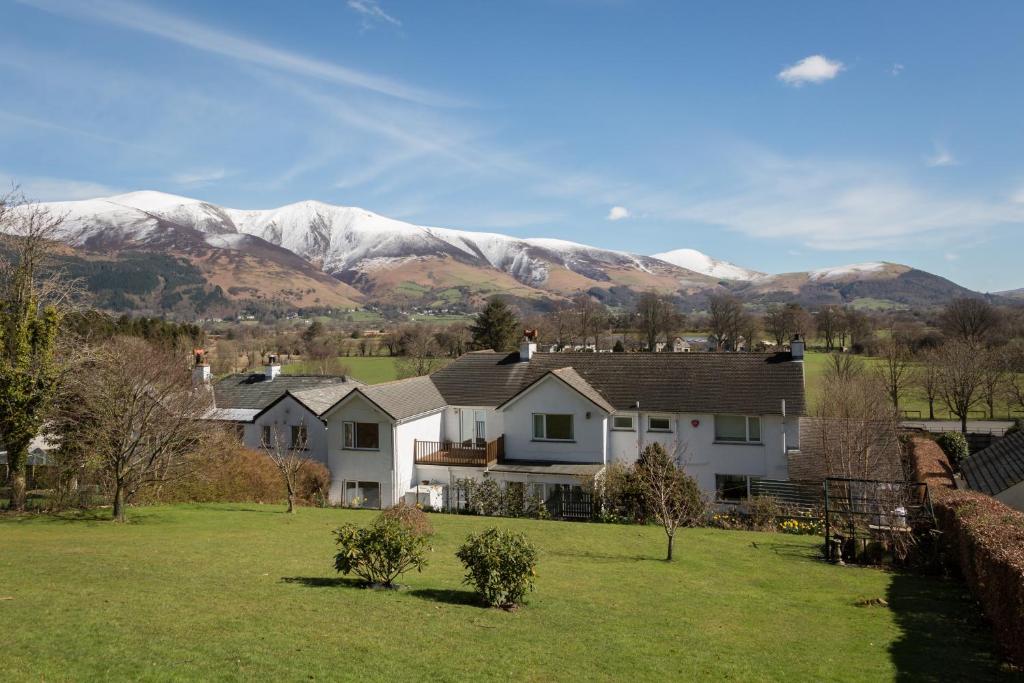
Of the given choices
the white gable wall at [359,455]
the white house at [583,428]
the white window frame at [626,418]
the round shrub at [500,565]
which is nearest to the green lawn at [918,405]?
the white house at [583,428]

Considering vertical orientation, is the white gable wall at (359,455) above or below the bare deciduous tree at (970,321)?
below

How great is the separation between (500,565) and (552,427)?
19.3 metres

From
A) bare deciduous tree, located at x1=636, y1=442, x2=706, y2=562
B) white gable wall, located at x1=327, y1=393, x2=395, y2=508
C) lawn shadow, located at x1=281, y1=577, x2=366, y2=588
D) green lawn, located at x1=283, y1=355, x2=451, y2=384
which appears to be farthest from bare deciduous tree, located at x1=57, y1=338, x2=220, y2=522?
green lawn, located at x1=283, y1=355, x2=451, y2=384

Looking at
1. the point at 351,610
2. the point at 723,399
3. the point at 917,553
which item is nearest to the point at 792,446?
the point at 723,399

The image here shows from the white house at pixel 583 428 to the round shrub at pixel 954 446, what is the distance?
627 inches

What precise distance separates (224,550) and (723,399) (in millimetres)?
22446

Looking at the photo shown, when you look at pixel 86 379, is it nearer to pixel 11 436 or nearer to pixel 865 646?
pixel 11 436

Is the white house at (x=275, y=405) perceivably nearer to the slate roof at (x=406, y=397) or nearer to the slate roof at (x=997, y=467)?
the slate roof at (x=406, y=397)

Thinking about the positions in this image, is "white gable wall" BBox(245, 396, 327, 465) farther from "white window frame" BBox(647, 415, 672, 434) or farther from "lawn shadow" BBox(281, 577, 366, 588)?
"lawn shadow" BBox(281, 577, 366, 588)

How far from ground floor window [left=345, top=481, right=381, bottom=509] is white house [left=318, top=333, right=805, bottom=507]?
48 mm

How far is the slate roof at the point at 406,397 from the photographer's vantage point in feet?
99.2

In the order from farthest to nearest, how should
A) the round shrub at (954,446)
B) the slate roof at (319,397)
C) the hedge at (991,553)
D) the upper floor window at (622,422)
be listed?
the round shrub at (954,446)
the slate roof at (319,397)
the upper floor window at (622,422)
the hedge at (991,553)

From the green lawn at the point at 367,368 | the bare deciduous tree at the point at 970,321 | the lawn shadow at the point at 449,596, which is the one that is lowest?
the lawn shadow at the point at 449,596

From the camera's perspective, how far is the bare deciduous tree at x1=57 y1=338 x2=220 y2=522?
22.2 metres
